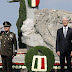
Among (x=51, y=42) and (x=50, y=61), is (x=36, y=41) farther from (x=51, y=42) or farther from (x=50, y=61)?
(x=50, y=61)

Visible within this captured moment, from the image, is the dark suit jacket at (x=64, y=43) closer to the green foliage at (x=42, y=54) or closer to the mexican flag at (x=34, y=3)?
the green foliage at (x=42, y=54)

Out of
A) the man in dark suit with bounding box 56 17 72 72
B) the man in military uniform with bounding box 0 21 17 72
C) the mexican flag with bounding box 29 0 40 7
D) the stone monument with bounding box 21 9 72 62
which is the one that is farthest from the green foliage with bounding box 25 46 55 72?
the mexican flag with bounding box 29 0 40 7

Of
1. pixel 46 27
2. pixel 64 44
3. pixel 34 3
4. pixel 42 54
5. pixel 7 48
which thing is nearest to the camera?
pixel 64 44

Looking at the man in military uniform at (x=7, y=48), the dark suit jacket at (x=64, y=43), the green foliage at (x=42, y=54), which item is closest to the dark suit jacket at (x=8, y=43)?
the man in military uniform at (x=7, y=48)

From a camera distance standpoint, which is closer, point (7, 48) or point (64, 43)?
point (64, 43)

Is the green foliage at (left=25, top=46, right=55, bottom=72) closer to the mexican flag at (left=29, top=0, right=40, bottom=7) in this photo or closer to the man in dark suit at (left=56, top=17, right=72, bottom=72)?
the man in dark suit at (left=56, top=17, right=72, bottom=72)

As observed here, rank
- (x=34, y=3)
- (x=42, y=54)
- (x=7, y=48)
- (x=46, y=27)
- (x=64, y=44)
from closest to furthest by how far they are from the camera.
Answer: (x=64, y=44) → (x=7, y=48) → (x=42, y=54) → (x=46, y=27) → (x=34, y=3)

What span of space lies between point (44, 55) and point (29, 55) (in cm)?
48

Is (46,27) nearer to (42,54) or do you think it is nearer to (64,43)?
(42,54)

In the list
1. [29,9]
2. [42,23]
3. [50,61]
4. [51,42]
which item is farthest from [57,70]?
[29,9]

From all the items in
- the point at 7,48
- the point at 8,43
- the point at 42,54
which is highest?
the point at 8,43

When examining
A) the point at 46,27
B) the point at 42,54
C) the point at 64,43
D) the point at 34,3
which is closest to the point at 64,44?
the point at 64,43

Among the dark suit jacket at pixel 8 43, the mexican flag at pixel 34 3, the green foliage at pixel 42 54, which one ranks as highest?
the mexican flag at pixel 34 3

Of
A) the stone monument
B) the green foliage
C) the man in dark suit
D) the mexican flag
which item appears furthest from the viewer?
the mexican flag
